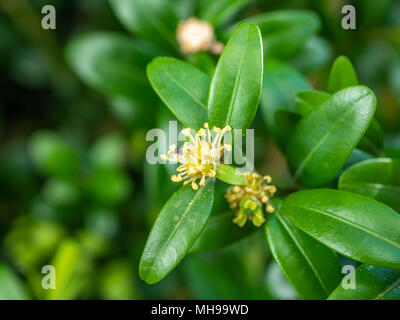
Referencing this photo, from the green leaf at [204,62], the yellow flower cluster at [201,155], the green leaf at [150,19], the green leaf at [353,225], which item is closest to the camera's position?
the green leaf at [353,225]

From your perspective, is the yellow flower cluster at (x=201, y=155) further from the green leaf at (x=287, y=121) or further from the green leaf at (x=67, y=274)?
the green leaf at (x=67, y=274)

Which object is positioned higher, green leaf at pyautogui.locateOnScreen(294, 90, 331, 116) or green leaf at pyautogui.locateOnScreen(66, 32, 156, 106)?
green leaf at pyautogui.locateOnScreen(66, 32, 156, 106)

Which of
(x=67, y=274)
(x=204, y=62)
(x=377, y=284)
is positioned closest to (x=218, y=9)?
(x=204, y=62)

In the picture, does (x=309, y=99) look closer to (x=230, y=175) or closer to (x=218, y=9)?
(x=230, y=175)

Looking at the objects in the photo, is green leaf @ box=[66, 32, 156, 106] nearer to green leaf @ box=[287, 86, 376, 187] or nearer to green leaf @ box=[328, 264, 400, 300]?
green leaf @ box=[287, 86, 376, 187]

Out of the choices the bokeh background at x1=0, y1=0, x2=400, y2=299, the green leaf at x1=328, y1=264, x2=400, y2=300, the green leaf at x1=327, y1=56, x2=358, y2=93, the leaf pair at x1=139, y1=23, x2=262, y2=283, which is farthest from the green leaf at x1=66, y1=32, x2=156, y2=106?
the green leaf at x1=328, y1=264, x2=400, y2=300

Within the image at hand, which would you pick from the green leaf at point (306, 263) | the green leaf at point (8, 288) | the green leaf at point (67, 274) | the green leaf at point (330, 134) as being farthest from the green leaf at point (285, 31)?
the green leaf at point (8, 288)
